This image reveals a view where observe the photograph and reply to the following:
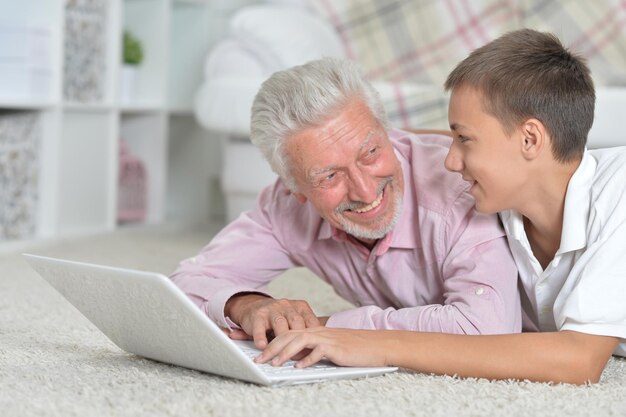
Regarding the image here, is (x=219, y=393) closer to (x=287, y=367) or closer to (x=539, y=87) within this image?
(x=287, y=367)

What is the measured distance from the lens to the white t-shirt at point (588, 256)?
135cm

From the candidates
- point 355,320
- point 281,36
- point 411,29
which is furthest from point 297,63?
point 355,320

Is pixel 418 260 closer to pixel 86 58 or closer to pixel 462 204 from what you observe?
pixel 462 204

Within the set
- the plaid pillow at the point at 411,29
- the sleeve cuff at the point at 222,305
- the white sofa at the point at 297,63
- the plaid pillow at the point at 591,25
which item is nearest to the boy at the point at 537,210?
the sleeve cuff at the point at 222,305

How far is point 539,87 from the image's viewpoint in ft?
4.63

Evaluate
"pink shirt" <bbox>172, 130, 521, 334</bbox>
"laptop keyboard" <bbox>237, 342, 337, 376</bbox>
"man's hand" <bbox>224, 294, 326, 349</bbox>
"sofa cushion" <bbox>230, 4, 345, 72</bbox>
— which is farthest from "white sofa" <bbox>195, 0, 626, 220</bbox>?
"laptop keyboard" <bbox>237, 342, 337, 376</bbox>

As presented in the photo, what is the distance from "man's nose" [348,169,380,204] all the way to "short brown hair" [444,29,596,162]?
0.59 ft

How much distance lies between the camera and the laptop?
1224 millimetres

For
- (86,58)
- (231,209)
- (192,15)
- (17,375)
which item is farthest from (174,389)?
(192,15)

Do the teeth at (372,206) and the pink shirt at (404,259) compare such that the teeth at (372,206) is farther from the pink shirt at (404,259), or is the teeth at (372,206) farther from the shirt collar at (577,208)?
the shirt collar at (577,208)

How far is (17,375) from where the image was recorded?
54.8 inches

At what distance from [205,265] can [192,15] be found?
2351 millimetres

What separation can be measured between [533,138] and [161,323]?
1.83ft

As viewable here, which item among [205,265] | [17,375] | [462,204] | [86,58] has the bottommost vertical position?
[17,375]
